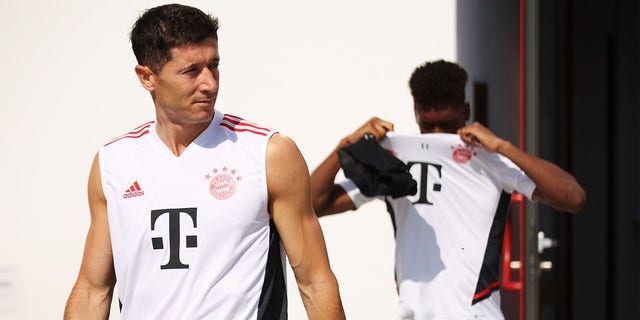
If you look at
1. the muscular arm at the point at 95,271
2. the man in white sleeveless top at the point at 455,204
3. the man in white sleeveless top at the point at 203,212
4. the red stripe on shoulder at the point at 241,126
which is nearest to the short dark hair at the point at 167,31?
the man in white sleeveless top at the point at 203,212

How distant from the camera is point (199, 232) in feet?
9.72

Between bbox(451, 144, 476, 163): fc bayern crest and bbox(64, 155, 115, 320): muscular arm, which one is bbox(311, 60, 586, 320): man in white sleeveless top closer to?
bbox(451, 144, 476, 163): fc bayern crest

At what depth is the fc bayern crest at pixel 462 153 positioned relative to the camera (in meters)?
4.04

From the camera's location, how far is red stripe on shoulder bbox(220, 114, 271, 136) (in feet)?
10.1

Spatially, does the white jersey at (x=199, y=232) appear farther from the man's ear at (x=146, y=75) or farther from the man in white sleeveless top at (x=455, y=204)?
the man in white sleeveless top at (x=455, y=204)

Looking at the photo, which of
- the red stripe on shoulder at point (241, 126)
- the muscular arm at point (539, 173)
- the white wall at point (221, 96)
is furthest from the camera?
the white wall at point (221, 96)

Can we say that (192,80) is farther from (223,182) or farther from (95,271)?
(95,271)

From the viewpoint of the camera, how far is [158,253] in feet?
9.82

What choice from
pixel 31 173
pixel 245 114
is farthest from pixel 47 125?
pixel 245 114

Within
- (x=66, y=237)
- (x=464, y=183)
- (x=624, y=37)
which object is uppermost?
(x=624, y=37)

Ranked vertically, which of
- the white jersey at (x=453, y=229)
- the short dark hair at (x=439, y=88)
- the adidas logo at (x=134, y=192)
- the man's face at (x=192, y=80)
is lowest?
the white jersey at (x=453, y=229)

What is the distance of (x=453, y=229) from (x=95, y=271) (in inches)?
53.7

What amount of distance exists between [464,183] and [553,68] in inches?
66.1

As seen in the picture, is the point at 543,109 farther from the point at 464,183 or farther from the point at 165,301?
the point at 165,301
